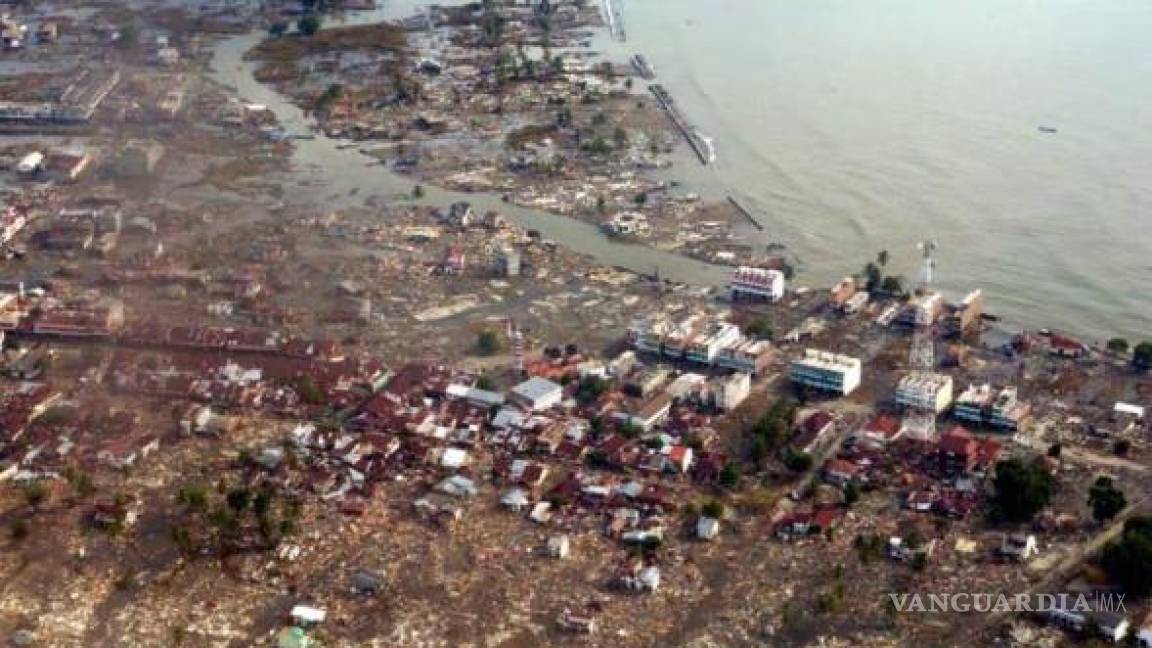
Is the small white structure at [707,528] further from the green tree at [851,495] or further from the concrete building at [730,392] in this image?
the concrete building at [730,392]

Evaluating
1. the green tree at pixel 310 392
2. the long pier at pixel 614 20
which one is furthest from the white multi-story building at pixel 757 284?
the long pier at pixel 614 20

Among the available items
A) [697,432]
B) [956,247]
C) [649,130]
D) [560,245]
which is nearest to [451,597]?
[697,432]

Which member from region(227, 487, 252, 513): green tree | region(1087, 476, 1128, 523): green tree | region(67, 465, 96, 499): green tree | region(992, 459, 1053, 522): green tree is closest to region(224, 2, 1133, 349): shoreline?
region(1087, 476, 1128, 523): green tree

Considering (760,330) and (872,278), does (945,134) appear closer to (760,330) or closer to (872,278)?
(872,278)

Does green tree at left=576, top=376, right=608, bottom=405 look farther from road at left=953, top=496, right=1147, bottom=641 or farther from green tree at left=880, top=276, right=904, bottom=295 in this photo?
road at left=953, top=496, right=1147, bottom=641

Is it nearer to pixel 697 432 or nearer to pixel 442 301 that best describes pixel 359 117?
pixel 442 301
